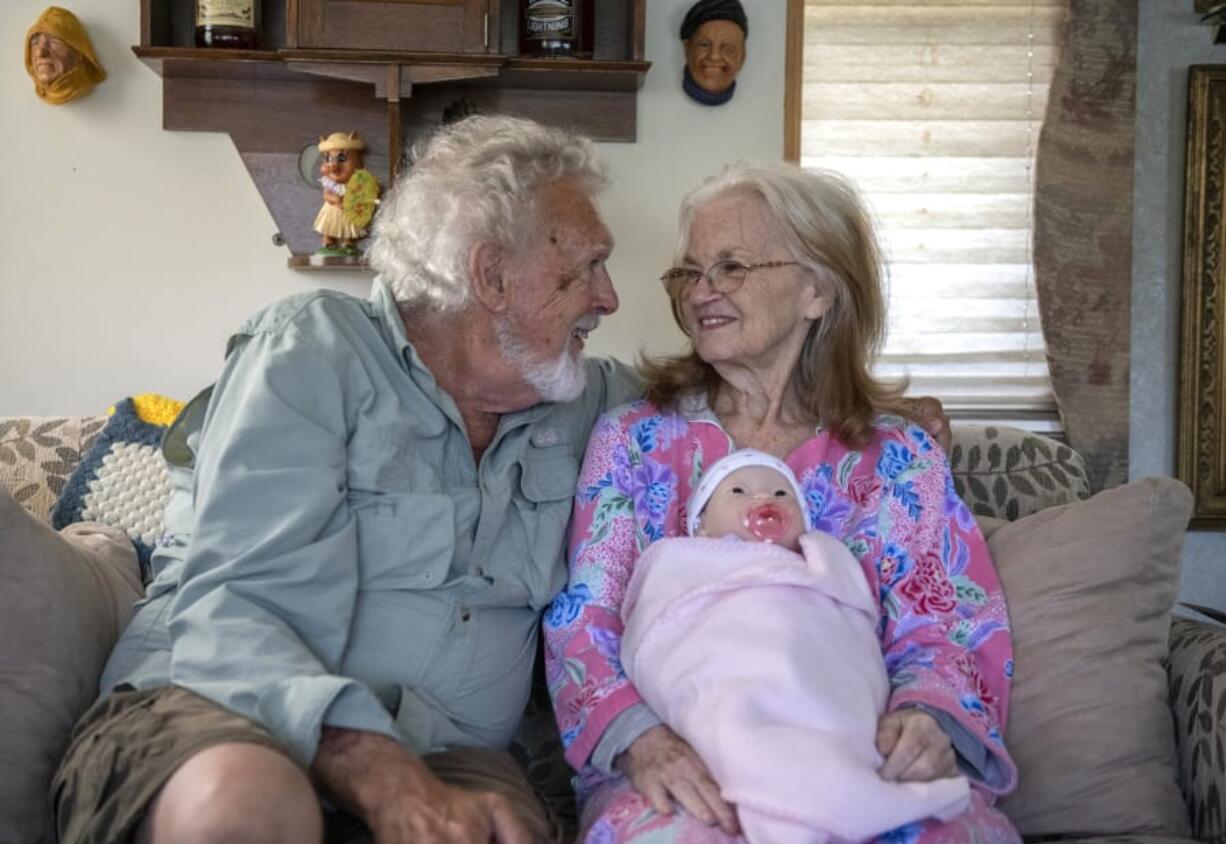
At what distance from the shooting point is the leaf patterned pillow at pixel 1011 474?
2250mm

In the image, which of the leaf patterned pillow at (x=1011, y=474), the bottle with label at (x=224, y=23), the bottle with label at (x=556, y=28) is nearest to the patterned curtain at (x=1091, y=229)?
the leaf patterned pillow at (x=1011, y=474)

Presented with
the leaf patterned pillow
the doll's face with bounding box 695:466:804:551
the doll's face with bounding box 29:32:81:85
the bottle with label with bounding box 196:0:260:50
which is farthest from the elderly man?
the doll's face with bounding box 29:32:81:85

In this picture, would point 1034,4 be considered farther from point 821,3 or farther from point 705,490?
point 705,490

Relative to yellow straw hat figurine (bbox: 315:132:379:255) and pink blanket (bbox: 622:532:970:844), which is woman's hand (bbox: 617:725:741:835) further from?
yellow straw hat figurine (bbox: 315:132:379:255)

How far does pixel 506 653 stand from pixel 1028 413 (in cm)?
184

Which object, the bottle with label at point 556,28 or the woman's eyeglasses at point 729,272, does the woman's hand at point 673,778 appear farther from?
the bottle with label at point 556,28

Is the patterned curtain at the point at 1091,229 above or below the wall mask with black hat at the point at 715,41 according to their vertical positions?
below

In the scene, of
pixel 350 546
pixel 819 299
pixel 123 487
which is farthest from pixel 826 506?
pixel 123 487

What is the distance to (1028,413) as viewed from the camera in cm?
321

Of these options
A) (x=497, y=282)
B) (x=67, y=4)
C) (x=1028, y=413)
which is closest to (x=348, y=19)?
(x=67, y=4)

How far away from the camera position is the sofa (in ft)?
5.36

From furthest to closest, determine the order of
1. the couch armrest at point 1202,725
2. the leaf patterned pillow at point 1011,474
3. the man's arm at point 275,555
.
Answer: the leaf patterned pillow at point 1011,474
the couch armrest at point 1202,725
the man's arm at point 275,555

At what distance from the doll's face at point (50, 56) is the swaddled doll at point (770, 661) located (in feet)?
6.04

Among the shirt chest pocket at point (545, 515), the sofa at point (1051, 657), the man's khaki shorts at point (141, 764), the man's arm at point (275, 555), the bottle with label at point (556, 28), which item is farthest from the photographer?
the bottle with label at point (556, 28)
